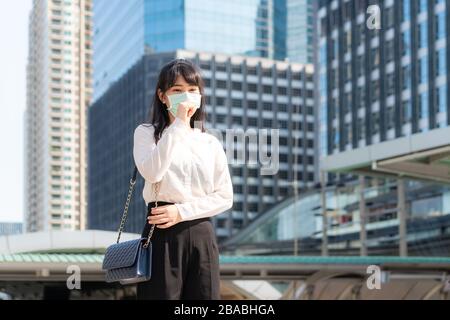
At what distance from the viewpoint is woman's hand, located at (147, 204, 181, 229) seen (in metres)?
3.86

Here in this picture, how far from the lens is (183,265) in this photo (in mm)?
3875

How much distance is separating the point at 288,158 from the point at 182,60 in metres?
151

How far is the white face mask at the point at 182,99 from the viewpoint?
157 inches

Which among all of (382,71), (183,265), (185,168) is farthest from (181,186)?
(382,71)

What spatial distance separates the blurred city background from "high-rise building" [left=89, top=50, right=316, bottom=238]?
0.27 metres

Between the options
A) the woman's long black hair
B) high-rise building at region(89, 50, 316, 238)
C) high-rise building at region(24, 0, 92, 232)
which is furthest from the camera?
high-rise building at region(24, 0, 92, 232)

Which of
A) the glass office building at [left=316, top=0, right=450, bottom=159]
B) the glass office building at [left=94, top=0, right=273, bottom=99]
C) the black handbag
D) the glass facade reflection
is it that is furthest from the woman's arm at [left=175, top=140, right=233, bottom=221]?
the glass office building at [left=94, top=0, right=273, bottom=99]

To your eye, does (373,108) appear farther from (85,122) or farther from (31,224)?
(31,224)

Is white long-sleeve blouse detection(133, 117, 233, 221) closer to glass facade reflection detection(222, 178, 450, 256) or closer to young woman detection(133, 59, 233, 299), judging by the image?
young woman detection(133, 59, 233, 299)

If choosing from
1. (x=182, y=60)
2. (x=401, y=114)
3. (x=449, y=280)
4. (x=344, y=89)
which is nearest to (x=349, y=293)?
(x=449, y=280)

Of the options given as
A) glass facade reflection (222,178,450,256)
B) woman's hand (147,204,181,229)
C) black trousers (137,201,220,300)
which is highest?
glass facade reflection (222,178,450,256)

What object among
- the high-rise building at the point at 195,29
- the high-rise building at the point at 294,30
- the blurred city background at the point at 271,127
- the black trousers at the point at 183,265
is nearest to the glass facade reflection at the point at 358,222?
the blurred city background at the point at 271,127

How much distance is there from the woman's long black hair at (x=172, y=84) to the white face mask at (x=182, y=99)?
58mm

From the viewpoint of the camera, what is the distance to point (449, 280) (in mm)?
35562
